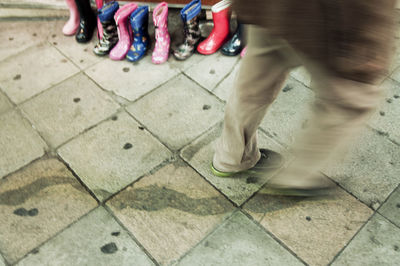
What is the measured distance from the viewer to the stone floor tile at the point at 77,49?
2486mm

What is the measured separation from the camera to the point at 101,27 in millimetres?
2490

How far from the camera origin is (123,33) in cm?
248

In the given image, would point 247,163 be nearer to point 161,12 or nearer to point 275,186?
point 275,186

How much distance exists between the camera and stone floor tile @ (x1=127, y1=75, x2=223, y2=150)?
1.96 metres

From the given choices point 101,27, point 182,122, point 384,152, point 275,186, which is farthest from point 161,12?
point 384,152

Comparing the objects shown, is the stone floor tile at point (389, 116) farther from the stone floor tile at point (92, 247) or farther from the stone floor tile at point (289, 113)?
the stone floor tile at point (92, 247)

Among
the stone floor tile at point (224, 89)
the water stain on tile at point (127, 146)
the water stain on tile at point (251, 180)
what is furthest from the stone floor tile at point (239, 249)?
the stone floor tile at point (224, 89)

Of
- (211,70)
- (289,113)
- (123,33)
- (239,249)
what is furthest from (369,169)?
(123,33)

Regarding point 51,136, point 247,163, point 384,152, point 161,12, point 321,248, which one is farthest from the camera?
point 161,12

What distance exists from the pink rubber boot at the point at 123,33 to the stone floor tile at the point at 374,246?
1972 millimetres

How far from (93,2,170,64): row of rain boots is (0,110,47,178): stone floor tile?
81cm

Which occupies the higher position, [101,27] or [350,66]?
[350,66]


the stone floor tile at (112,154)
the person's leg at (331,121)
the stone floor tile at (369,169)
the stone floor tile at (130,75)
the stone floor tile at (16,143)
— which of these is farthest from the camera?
the stone floor tile at (130,75)

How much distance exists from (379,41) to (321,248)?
0.97 meters
